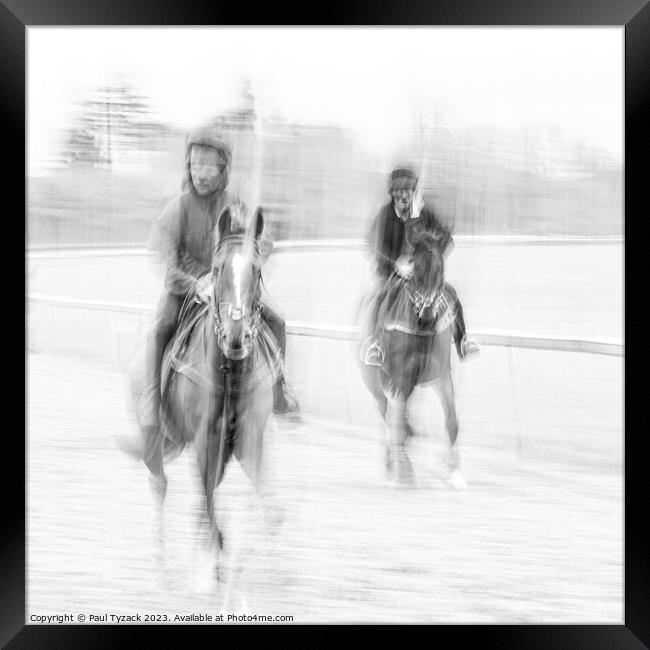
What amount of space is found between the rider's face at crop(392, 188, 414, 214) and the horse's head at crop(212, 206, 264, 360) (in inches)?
19.7

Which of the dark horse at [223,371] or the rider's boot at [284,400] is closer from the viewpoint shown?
the dark horse at [223,371]

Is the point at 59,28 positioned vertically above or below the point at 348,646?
above

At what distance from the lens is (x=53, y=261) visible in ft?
10.9

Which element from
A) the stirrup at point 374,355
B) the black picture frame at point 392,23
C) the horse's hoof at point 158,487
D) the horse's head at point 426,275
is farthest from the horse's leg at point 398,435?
the horse's hoof at point 158,487

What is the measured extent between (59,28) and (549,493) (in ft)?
8.13

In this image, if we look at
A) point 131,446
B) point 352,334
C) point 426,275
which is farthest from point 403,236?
point 131,446

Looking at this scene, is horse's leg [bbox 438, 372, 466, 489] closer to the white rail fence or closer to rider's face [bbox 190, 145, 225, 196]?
the white rail fence

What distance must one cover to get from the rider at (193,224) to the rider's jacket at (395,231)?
439 mm

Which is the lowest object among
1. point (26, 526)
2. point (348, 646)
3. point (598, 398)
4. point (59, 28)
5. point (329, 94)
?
point (348, 646)

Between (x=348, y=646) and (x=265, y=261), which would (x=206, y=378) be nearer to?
(x=265, y=261)

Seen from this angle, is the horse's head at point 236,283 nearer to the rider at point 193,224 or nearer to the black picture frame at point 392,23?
the rider at point 193,224

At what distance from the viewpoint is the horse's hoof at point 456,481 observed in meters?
3.36

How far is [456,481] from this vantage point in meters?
3.36

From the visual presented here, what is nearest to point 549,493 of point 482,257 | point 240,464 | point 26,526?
point 482,257
